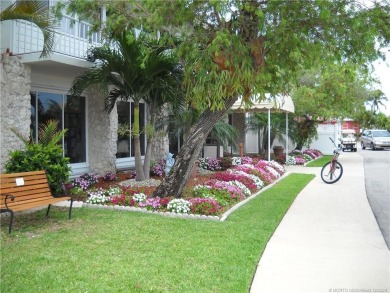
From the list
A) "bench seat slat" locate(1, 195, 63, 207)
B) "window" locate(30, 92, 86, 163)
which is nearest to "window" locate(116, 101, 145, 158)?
"window" locate(30, 92, 86, 163)

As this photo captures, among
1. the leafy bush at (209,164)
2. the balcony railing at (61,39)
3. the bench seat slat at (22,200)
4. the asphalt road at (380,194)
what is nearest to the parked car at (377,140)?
the asphalt road at (380,194)

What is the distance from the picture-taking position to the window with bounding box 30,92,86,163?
10.6 m

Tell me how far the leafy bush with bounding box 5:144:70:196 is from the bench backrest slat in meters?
1.00

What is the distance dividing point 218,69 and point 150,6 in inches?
67.1

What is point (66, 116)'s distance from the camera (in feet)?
37.7

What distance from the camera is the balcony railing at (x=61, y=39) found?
9.13 metres

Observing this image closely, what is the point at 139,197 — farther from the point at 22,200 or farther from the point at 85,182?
the point at 85,182

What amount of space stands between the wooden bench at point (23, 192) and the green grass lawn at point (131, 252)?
409 mm

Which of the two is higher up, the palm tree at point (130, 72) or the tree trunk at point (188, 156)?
the palm tree at point (130, 72)

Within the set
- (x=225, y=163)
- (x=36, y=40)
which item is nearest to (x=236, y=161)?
(x=225, y=163)

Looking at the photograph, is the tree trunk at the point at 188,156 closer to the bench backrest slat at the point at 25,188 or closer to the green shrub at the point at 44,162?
the green shrub at the point at 44,162

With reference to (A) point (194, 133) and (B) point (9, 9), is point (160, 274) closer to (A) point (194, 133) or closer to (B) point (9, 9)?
(A) point (194, 133)

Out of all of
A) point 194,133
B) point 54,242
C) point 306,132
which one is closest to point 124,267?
point 54,242

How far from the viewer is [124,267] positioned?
459 centimetres
